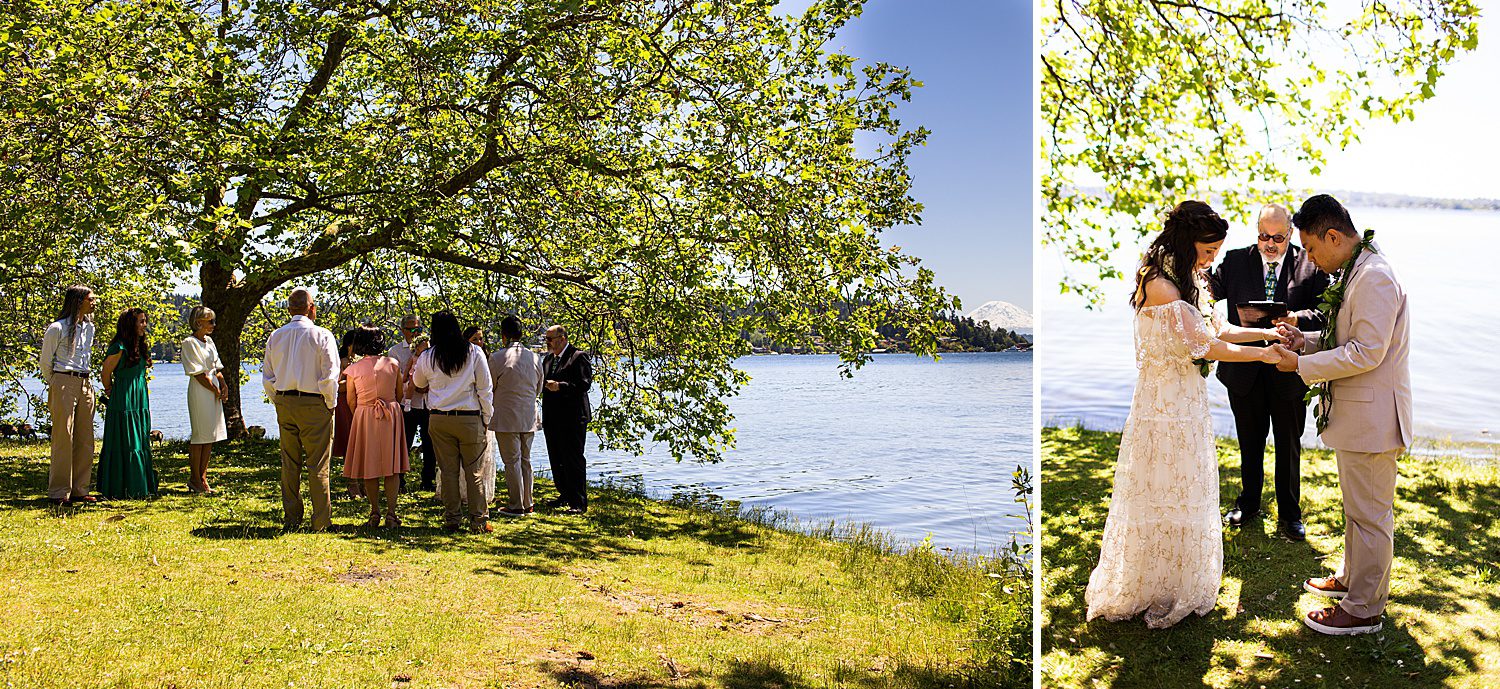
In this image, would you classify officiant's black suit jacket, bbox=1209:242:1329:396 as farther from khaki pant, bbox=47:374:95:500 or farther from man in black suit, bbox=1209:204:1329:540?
khaki pant, bbox=47:374:95:500

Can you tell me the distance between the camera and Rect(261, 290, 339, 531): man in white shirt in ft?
28.1

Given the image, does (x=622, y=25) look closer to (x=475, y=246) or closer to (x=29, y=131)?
(x=475, y=246)

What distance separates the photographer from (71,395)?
31.9 ft

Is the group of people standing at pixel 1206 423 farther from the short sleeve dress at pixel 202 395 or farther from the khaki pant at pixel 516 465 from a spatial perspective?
the short sleeve dress at pixel 202 395

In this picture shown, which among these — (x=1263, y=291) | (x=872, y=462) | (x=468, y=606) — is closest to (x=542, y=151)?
(x=468, y=606)

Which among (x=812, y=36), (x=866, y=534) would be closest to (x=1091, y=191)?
Answer: (x=812, y=36)

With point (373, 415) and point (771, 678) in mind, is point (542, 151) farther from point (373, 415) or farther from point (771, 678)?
point (771, 678)

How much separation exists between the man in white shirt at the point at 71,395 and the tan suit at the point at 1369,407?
10.2 m

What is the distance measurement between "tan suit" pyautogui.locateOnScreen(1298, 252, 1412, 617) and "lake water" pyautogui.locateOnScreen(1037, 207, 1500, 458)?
1972mm

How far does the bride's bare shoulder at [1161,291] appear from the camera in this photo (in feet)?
17.2

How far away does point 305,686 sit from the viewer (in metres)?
4.96

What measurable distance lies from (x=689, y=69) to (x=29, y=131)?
7.02 m

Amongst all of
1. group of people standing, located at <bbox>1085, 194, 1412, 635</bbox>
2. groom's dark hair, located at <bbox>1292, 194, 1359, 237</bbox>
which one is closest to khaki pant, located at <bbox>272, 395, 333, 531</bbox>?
group of people standing, located at <bbox>1085, 194, 1412, 635</bbox>

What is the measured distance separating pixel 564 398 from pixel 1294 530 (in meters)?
6.80
